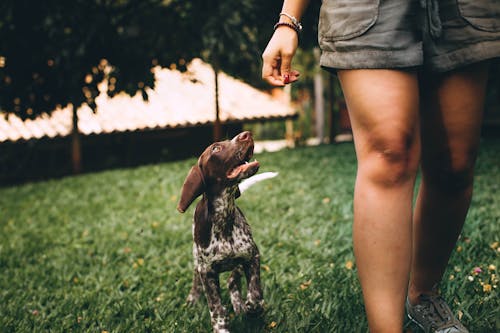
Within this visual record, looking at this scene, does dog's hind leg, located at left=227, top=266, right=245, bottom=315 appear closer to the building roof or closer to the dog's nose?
the dog's nose

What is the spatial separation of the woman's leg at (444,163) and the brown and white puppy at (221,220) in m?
0.71

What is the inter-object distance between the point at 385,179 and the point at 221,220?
872 mm

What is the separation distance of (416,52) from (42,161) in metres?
11.2

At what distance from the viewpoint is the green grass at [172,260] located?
268 cm

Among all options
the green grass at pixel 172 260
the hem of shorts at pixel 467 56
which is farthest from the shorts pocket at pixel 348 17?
the green grass at pixel 172 260

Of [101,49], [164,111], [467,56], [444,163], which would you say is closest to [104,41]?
[101,49]

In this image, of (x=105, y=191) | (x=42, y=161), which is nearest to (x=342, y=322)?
(x=105, y=191)

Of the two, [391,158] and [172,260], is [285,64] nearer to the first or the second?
[391,158]

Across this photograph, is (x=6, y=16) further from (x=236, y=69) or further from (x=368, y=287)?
(x=368, y=287)

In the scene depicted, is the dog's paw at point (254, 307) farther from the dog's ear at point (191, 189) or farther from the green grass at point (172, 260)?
the dog's ear at point (191, 189)

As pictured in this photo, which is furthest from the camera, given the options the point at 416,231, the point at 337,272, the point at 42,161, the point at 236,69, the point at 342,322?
the point at 42,161

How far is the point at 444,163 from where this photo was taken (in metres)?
2.01

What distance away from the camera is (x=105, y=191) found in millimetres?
7281

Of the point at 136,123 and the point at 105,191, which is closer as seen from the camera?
the point at 105,191
